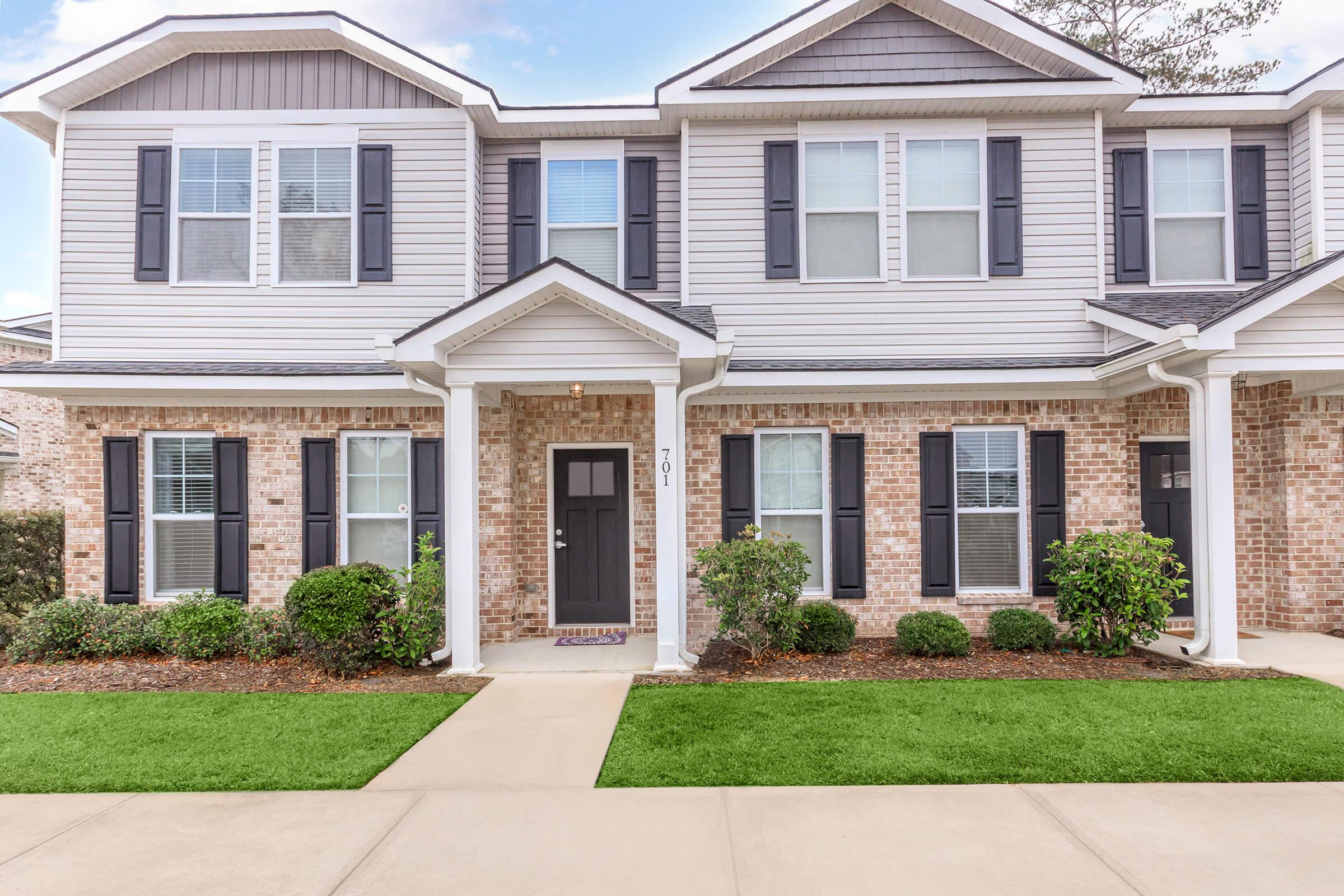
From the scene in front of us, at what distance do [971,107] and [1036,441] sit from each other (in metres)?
3.71

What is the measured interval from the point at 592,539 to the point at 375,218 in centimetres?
433

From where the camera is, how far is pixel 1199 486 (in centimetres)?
717

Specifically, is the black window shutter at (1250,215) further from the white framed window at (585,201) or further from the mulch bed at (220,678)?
the mulch bed at (220,678)

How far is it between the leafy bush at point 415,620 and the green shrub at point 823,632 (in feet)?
11.8

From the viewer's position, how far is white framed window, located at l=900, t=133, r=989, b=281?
836 centimetres

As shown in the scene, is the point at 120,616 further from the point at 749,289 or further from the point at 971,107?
the point at 971,107

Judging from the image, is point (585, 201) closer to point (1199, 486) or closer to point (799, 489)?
point (799, 489)

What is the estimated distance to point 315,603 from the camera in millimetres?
6867

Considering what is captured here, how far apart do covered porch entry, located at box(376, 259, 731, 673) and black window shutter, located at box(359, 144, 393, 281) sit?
4.82 ft

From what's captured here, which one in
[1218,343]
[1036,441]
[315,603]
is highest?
[1218,343]

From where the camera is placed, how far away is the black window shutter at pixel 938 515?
8430 mm

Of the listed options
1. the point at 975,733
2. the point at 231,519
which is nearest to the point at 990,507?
the point at 975,733

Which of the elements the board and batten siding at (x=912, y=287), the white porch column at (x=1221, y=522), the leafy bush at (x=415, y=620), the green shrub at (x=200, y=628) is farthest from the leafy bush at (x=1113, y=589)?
the green shrub at (x=200, y=628)

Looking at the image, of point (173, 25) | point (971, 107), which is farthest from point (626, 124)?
point (173, 25)
